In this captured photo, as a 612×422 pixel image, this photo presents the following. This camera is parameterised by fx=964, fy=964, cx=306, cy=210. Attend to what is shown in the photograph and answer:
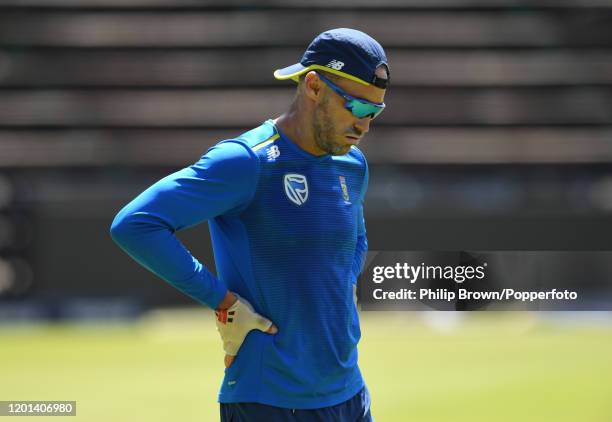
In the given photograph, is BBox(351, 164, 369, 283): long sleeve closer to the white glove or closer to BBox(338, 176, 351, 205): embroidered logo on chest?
BBox(338, 176, 351, 205): embroidered logo on chest

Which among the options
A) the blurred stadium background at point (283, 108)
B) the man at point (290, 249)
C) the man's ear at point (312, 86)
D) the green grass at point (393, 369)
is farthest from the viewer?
the blurred stadium background at point (283, 108)

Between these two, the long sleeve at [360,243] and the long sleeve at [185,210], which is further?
the long sleeve at [360,243]

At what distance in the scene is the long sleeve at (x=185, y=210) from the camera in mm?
2586

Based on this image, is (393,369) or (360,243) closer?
(360,243)

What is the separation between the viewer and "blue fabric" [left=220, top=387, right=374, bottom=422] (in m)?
2.74

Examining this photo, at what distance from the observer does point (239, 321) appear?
2.72m

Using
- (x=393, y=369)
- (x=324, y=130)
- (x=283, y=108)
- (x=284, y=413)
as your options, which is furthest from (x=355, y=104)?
(x=283, y=108)

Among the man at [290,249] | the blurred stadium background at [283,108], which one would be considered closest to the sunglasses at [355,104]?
the man at [290,249]

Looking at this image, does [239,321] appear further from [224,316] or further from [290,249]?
[290,249]

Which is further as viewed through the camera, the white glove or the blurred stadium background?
the blurred stadium background

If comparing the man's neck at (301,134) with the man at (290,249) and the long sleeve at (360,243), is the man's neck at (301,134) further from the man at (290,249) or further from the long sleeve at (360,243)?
the long sleeve at (360,243)

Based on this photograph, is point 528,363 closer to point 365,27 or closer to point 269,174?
point 269,174

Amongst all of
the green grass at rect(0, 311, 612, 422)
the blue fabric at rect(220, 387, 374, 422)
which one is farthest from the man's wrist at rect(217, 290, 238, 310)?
the green grass at rect(0, 311, 612, 422)

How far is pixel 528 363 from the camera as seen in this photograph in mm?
8477
